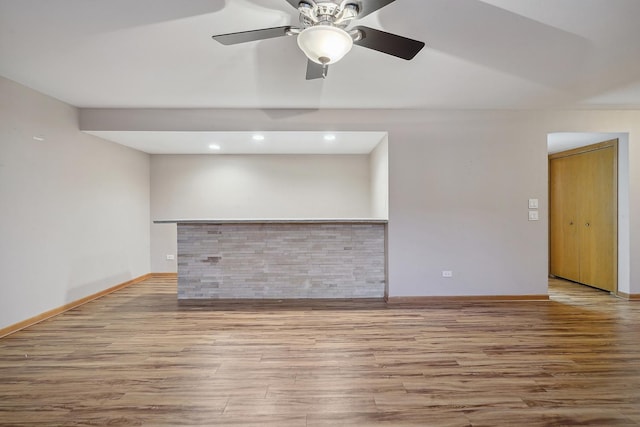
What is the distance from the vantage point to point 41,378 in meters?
1.99

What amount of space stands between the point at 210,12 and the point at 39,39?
1.37 m

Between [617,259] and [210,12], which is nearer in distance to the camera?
[210,12]

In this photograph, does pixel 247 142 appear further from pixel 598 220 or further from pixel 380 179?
pixel 598 220

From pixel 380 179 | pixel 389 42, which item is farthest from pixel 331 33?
pixel 380 179

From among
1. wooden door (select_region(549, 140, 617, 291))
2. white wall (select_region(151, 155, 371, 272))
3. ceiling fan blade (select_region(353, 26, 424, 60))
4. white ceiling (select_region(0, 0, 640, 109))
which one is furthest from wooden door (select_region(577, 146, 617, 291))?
ceiling fan blade (select_region(353, 26, 424, 60))

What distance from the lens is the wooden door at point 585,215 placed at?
12.8ft

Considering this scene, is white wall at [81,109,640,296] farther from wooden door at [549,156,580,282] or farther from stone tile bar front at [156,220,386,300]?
wooden door at [549,156,580,282]

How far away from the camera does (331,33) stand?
1566mm

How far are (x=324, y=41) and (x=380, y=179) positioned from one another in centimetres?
273

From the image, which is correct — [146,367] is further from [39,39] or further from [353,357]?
[39,39]

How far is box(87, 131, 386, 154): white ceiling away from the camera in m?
3.72

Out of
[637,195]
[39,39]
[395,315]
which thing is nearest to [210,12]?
[39,39]

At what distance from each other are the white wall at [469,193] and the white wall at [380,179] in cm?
10

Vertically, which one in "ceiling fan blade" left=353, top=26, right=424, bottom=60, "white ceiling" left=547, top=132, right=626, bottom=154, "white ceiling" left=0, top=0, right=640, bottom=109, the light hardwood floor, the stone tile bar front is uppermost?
"white ceiling" left=0, top=0, right=640, bottom=109
